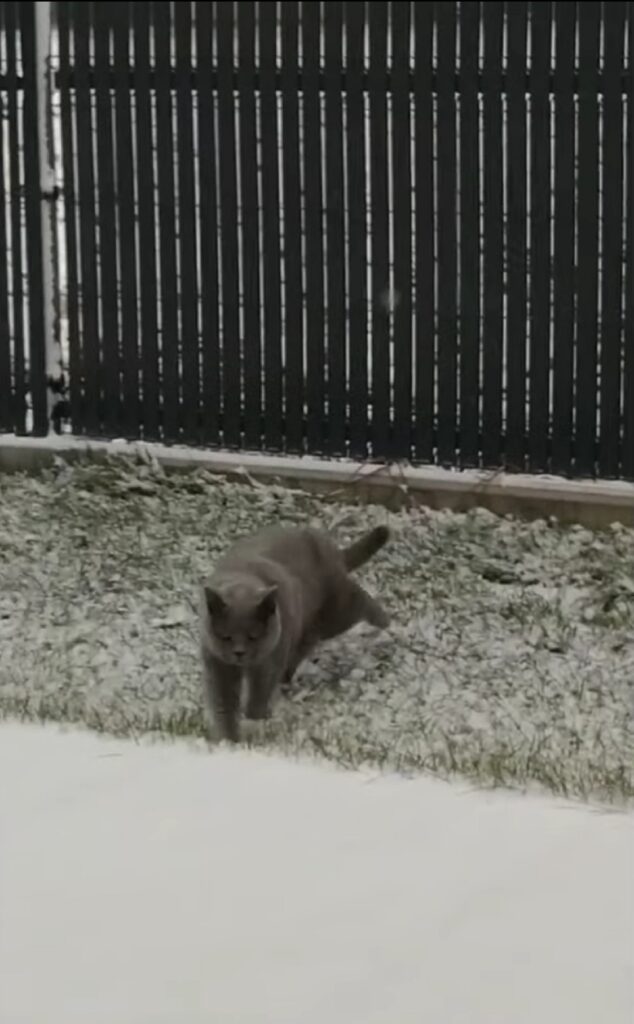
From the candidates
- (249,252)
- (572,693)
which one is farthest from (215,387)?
(572,693)

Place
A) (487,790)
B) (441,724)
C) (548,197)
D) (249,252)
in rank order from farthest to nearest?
1. (249,252)
2. (548,197)
3. (441,724)
4. (487,790)

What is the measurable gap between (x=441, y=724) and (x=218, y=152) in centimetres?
374

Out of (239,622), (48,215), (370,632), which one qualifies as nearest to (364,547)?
(370,632)

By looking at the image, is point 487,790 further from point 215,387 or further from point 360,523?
point 215,387

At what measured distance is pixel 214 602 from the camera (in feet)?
18.6

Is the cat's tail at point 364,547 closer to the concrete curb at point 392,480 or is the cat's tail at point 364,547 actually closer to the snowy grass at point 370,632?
the snowy grass at point 370,632

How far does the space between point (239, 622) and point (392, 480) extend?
8.16 ft

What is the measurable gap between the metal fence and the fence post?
0.05m

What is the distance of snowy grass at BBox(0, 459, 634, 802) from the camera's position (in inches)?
205

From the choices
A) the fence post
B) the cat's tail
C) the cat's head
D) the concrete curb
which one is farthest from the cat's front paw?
the fence post

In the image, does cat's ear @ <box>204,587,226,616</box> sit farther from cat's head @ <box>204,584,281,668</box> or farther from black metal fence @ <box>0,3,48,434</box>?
black metal fence @ <box>0,3,48,434</box>

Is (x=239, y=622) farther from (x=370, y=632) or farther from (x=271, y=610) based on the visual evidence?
(x=370, y=632)

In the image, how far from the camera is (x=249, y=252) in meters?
8.34

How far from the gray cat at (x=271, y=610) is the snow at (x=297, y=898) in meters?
0.95
